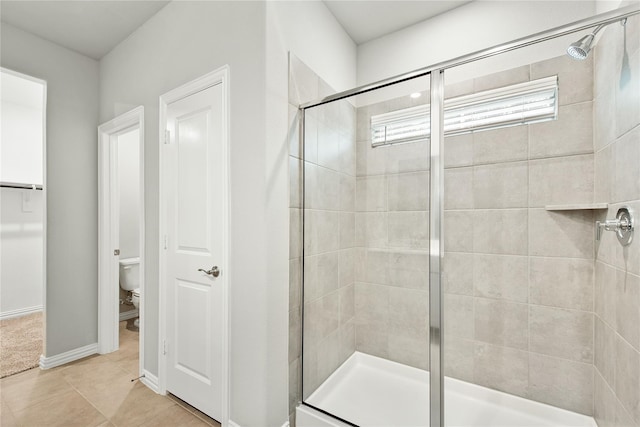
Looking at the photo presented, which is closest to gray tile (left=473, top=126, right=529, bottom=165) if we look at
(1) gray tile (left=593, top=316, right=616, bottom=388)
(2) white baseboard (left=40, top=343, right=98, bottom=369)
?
(1) gray tile (left=593, top=316, right=616, bottom=388)

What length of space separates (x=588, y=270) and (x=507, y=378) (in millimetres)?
780

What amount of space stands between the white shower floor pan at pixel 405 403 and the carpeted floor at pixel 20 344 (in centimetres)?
249

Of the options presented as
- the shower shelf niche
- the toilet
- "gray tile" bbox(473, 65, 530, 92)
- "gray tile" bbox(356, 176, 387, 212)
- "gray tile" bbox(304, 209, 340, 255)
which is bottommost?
the toilet

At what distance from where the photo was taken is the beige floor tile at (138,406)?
1.82 m

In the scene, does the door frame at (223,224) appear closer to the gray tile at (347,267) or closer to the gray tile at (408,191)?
the gray tile at (347,267)

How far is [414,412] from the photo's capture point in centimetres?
157

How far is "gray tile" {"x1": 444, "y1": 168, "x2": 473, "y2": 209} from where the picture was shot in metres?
1.85

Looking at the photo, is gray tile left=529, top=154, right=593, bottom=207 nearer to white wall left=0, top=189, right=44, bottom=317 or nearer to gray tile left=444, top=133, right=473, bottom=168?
gray tile left=444, top=133, right=473, bottom=168

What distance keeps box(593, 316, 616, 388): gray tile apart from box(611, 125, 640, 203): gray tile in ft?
2.13

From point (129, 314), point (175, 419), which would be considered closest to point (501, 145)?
point (175, 419)

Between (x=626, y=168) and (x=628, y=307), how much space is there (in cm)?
58

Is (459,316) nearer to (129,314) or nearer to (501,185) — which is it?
(501,185)

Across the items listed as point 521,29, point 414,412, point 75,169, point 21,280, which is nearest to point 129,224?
point 75,169

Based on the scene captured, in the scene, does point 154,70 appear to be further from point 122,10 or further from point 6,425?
point 6,425
